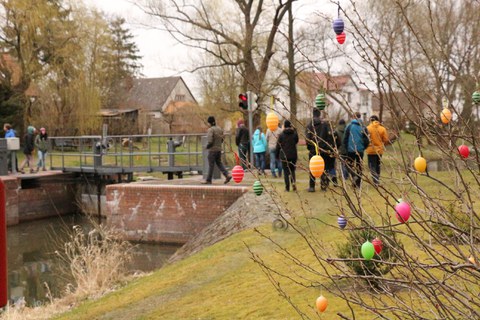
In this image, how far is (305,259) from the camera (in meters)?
9.23

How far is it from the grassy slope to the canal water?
2947mm

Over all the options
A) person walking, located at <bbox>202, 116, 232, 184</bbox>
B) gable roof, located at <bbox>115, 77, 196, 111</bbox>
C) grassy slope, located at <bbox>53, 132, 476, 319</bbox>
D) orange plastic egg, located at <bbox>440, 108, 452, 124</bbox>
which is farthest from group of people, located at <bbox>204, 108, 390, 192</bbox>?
gable roof, located at <bbox>115, 77, 196, 111</bbox>

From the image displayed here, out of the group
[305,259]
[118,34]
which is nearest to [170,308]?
[305,259]

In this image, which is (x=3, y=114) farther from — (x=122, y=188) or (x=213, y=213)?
(x=213, y=213)

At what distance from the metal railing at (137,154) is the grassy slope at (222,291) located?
35.9ft

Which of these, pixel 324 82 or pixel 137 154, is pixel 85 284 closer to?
pixel 324 82

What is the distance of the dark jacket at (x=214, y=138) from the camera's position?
16.7m

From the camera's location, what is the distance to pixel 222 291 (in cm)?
852

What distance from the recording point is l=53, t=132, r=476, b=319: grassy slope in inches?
288

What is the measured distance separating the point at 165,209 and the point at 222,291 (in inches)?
416

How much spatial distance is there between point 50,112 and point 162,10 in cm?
1416

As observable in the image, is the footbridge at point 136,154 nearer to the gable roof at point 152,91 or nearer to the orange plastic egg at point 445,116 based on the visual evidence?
the orange plastic egg at point 445,116

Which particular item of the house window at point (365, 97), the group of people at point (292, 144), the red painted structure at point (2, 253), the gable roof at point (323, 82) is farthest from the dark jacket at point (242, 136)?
the red painted structure at point (2, 253)

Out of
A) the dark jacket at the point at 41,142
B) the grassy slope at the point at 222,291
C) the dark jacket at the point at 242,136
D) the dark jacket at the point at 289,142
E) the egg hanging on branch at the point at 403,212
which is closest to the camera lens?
the egg hanging on branch at the point at 403,212
